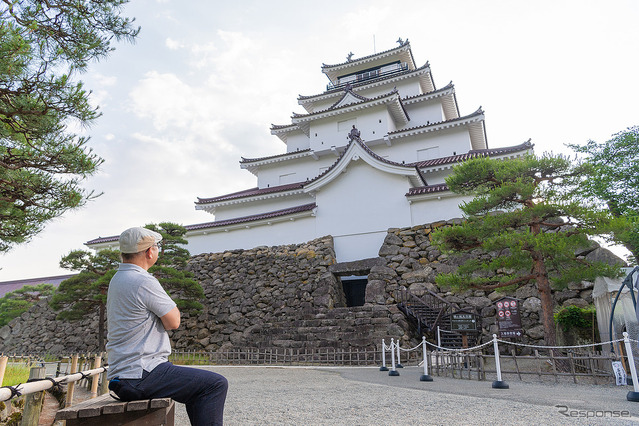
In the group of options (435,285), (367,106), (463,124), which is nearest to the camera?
(435,285)

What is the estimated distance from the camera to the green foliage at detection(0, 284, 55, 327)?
19266mm

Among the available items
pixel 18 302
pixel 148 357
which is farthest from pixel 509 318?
pixel 18 302

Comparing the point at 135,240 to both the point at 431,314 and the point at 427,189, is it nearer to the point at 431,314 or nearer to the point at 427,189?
the point at 431,314

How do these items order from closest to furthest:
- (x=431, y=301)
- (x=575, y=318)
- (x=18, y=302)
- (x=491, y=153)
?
(x=575, y=318)
(x=431, y=301)
(x=491, y=153)
(x=18, y=302)

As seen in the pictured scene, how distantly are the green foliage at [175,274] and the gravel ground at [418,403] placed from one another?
7148 mm

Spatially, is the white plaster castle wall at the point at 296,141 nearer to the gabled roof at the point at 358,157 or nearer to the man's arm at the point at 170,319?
the gabled roof at the point at 358,157

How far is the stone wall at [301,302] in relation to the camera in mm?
11102

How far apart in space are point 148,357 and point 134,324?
186 mm

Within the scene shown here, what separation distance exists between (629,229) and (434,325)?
516 centimetres

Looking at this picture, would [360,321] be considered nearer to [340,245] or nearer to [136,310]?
[340,245]

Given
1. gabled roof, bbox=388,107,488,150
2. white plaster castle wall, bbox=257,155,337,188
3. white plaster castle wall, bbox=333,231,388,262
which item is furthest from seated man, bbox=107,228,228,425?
white plaster castle wall, bbox=257,155,337,188

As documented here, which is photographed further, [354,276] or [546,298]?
[354,276]

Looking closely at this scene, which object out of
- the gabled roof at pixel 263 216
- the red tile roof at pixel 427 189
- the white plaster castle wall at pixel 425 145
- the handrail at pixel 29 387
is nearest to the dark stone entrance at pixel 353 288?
the gabled roof at pixel 263 216

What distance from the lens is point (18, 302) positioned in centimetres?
1966
